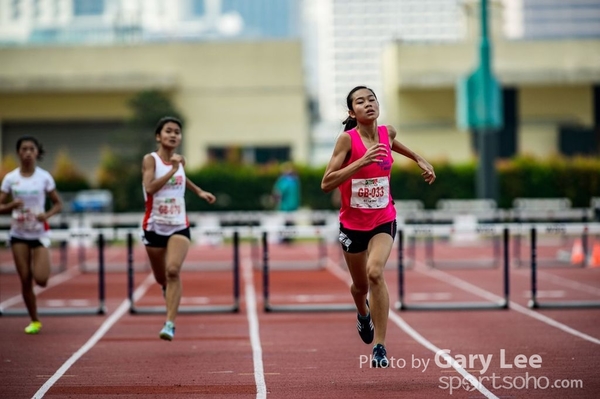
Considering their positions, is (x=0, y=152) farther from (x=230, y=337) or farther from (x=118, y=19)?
(x=230, y=337)

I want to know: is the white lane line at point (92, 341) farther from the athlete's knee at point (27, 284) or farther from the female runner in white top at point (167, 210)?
the female runner in white top at point (167, 210)

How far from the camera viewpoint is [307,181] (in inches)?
1465

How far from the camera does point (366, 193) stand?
9.05 m

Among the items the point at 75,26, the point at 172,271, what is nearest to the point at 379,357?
the point at 172,271

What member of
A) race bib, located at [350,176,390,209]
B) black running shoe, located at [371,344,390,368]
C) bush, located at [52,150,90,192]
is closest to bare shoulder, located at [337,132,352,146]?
race bib, located at [350,176,390,209]

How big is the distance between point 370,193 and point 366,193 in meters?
0.03

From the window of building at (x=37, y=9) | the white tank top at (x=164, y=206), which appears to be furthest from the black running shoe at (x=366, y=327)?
the window of building at (x=37, y=9)

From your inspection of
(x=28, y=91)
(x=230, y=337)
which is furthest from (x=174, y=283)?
(x=28, y=91)

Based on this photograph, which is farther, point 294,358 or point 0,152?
point 0,152

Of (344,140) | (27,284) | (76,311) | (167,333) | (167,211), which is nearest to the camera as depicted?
(344,140)

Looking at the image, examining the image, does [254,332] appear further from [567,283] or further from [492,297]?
[567,283]

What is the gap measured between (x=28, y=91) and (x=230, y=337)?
3877 centimetres

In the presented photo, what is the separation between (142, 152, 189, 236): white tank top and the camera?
36.1 ft

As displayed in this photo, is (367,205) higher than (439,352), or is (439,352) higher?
(367,205)
